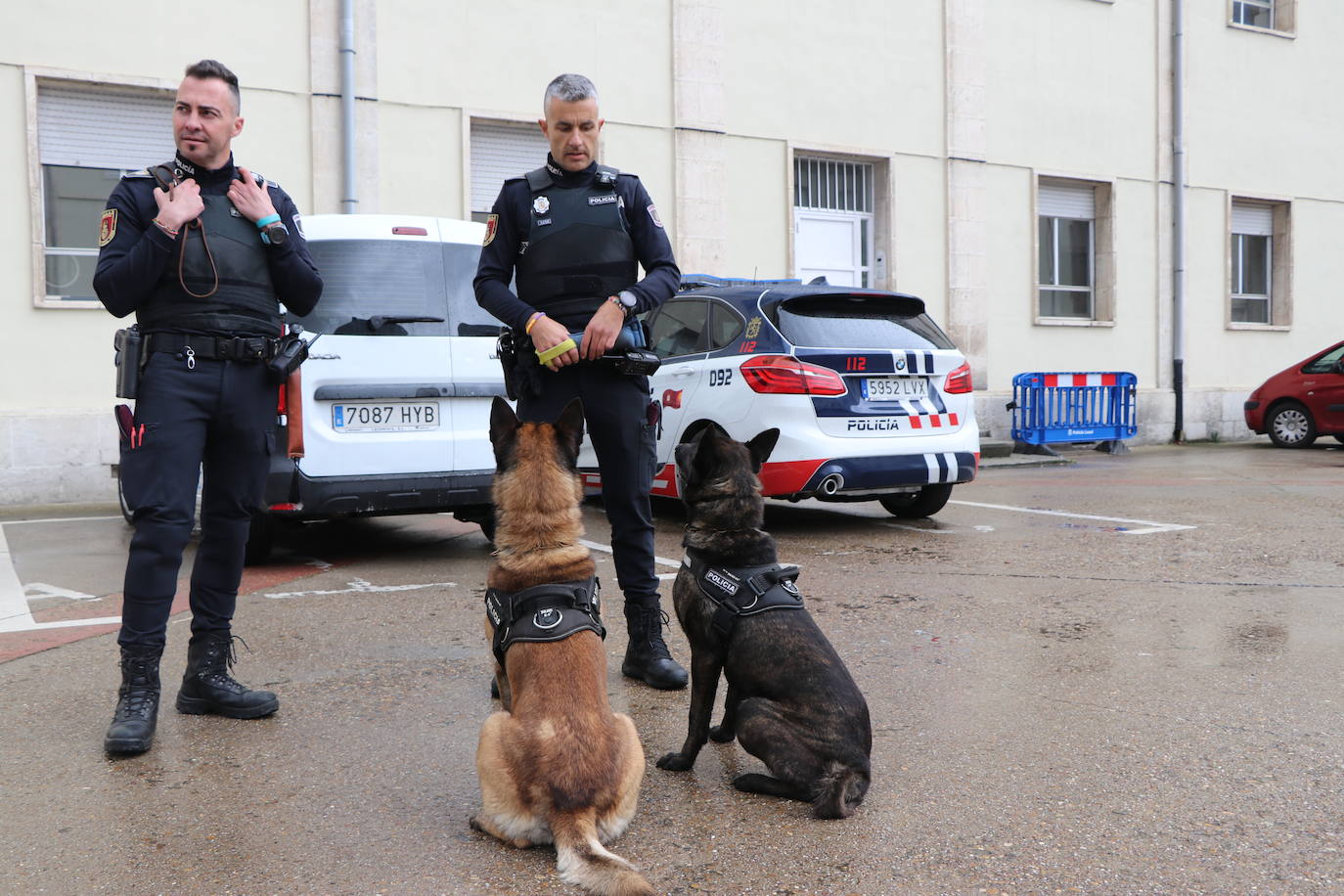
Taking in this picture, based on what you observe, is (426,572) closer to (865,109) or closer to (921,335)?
(921,335)

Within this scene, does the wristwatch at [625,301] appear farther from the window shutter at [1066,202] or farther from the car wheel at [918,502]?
the window shutter at [1066,202]

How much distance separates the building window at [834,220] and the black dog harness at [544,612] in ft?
42.9

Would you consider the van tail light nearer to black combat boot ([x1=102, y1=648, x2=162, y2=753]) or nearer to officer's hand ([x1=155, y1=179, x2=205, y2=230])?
Result: officer's hand ([x1=155, y1=179, x2=205, y2=230])

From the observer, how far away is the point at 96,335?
11.3m

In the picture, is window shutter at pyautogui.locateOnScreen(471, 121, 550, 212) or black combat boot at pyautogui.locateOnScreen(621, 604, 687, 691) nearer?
black combat boot at pyautogui.locateOnScreen(621, 604, 687, 691)

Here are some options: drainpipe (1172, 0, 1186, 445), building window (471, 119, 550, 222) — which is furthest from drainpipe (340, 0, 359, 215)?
drainpipe (1172, 0, 1186, 445)

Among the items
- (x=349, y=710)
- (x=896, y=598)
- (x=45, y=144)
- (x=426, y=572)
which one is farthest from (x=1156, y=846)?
(x=45, y=144)

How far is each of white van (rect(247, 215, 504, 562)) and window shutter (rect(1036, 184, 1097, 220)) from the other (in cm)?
1311

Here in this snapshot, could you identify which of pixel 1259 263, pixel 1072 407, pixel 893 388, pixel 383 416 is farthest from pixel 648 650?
pixel 1259 263

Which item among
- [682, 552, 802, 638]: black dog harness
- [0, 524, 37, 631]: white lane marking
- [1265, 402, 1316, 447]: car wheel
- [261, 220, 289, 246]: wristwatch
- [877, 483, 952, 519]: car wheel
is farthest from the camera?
[1265, 402, 1316, 447]: car wheel

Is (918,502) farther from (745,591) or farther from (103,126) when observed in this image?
(103,126)

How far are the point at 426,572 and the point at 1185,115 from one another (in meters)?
16.5

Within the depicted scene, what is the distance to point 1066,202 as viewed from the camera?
59.4ft

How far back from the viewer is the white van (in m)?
6.36
